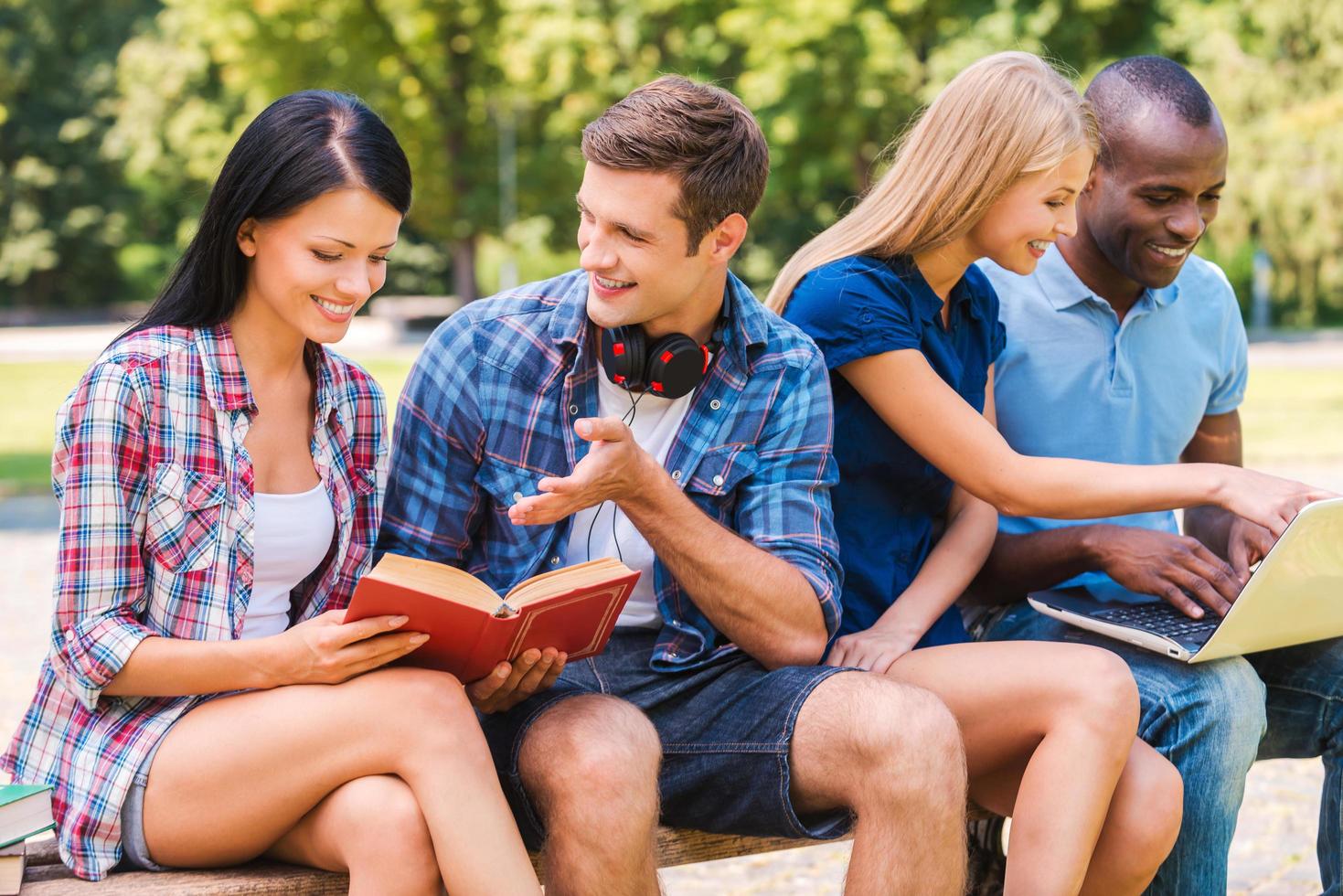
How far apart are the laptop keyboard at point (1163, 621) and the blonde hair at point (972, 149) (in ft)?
3.00

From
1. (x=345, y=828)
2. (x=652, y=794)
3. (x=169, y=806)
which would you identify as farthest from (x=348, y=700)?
(x=652, y=794)

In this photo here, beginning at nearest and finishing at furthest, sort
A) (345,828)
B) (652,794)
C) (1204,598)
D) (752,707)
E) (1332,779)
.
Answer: (345,828) → (652,794) → (752,707) → (1204,598) → (1332,779)

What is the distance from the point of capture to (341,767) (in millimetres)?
2328

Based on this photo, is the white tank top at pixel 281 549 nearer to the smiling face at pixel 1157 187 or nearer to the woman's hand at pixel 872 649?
the woman's hand at pixel 872 649

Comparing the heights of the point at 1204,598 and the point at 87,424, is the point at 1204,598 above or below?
below

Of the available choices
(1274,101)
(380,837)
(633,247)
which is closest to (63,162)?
(1274,101)

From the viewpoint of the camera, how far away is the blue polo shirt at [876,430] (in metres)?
3.03

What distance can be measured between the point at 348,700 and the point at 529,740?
36 cm

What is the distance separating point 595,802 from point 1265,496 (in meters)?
1.47

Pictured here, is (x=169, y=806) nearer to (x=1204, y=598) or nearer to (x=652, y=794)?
(x=652, y=794)

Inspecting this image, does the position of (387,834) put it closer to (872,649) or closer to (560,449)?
(560,449)

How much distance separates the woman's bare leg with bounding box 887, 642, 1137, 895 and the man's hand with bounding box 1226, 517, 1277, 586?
0.79 meters

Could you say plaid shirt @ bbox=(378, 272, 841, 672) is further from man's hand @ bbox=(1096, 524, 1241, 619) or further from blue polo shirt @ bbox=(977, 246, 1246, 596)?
blue polo shirt @ bbox=(977, 246, 1246, 596)

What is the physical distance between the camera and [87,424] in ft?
7.84
